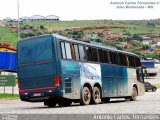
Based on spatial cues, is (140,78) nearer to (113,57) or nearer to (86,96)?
(113,57)

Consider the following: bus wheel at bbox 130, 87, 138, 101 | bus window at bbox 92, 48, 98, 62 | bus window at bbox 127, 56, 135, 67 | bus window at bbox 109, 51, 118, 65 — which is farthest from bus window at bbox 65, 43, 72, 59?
bus wheel at bbox 130, 87, 138, 101

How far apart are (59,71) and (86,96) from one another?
2657 millimetres

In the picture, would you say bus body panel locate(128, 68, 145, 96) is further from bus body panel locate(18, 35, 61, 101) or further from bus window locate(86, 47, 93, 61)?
bus body panel locate(18, 35, 61, 101)

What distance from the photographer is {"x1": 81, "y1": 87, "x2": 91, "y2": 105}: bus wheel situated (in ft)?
78.1

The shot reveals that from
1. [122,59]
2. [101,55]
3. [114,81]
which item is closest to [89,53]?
[101,55]

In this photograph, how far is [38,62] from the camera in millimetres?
22703

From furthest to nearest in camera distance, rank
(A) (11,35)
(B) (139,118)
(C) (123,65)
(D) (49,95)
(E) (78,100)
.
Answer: (A) (11,35) → (C) (123,65) → (E) (78,100) → (D) (49,95) → (B) (139,118)

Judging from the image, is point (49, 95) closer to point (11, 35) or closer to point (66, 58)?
point (66, 58)

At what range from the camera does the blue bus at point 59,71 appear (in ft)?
73.2

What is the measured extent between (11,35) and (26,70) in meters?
150

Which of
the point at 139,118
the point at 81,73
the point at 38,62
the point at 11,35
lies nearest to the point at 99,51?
the point at 81,73

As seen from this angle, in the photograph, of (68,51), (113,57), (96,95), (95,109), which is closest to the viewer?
(95,109)

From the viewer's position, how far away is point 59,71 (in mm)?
22203

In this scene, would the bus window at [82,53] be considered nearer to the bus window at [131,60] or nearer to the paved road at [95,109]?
the paved road at [95,109]
